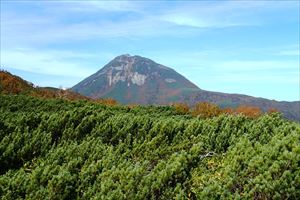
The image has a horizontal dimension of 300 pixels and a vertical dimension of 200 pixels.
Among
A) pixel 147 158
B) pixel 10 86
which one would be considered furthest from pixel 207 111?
pixel 147 158

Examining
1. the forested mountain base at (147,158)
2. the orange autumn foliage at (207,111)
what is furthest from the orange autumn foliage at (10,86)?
the forested mountain base at (147,158)

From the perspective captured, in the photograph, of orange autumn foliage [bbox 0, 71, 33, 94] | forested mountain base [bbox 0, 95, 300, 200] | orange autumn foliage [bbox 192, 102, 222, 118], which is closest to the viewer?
forested mountain base [bbox 0, 95, 300, 200]

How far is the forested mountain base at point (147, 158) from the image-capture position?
10391mm

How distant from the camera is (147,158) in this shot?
1466 cm

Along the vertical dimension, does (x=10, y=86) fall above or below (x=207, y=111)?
above

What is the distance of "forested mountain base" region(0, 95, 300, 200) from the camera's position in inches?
409

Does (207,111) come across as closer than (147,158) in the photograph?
No

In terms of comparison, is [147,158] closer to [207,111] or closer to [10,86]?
[207,111]

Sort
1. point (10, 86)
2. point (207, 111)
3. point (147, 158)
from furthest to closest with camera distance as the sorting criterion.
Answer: point (10, 86)
point (207, 111)
point (147, 158)

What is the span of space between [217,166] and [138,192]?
331 centimetres

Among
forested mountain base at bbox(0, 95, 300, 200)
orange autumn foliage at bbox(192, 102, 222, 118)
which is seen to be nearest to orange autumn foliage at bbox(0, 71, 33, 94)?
orange autumn foliage at bbox(192, 102, 222, 118)

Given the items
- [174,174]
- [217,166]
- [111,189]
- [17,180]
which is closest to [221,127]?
[217,166]

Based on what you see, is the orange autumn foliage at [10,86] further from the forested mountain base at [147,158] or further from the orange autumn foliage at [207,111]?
the forested mountain base at [147,158]

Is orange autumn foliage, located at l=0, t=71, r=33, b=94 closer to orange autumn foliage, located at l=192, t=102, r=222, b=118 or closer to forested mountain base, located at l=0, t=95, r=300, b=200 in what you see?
orange autumn foliage, located at l=192, t=102, r=222, b=118
